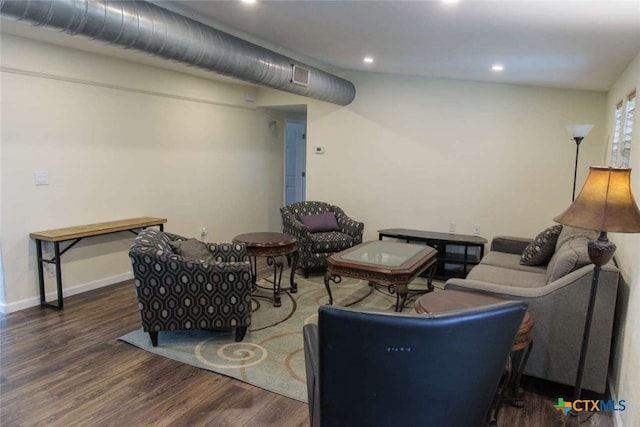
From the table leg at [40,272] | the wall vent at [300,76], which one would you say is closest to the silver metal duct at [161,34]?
the wall vent at [300,76]

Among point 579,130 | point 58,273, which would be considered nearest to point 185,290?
point 58,273

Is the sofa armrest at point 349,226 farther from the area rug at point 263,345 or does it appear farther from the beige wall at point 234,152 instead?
the area rug at point 263,345

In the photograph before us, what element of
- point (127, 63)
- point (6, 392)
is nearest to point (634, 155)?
point (6, 392)

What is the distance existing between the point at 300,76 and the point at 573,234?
297cm

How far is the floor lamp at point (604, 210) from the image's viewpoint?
79.1 inches

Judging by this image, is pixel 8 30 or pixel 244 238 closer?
pixel 8 30

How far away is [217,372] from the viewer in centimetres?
280

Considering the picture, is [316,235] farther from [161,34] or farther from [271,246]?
[161,34]

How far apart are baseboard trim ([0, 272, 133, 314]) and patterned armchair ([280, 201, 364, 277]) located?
2.01m

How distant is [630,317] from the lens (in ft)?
7.30

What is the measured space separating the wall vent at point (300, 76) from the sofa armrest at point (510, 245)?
2751mm

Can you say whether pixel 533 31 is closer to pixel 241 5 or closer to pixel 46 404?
pixel 241 5

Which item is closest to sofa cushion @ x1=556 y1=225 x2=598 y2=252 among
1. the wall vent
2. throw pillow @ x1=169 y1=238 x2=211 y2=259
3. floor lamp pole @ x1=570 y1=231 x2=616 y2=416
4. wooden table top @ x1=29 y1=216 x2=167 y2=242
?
floor lamp pole @ x1=570 y1=231 x2=616 y2=416

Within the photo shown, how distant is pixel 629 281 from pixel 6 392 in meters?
3.79
